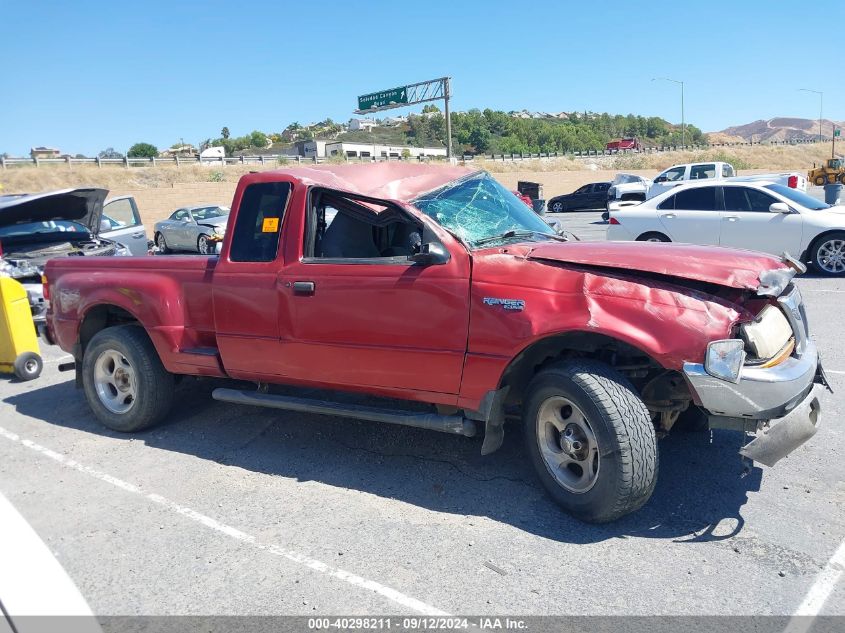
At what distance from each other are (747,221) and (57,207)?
10.7 meters

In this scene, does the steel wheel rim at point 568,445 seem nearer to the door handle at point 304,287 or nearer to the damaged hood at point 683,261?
the damaged hood at point 683,261

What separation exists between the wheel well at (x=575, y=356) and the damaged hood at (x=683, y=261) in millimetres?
418

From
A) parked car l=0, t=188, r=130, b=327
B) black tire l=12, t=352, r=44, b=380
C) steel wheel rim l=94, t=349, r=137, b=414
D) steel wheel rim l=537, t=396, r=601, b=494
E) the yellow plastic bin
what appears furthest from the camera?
parked car l=0, t=188, r=130, b=327

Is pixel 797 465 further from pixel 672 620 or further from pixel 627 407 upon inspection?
pixel 672 620

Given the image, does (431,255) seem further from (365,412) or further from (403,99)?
(403,99)

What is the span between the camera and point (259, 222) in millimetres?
4770

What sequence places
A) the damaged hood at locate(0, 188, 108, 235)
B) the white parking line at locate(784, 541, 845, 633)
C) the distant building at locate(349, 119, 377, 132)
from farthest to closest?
1. the distant building at locate(349, 119, 377, 132)
2. the damaged hood at locate(0, 188, 108, 235)
3. the white parking line at locate(784, 541, 845, 633)

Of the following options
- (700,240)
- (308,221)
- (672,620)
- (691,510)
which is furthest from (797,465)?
(700,240)

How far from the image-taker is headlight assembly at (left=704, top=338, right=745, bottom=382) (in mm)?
3264

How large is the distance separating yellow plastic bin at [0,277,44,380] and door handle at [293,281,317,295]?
4.22 metres

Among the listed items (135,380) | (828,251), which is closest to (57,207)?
(135,380)

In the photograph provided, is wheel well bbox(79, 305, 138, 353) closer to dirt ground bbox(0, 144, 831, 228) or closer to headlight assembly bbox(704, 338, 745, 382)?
headlight assembly bbox(704, 338, 745, 382)

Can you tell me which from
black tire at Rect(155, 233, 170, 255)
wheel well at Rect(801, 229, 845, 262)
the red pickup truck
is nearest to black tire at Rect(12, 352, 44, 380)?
the red pickup truck

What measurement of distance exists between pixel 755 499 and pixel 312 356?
287 cm
